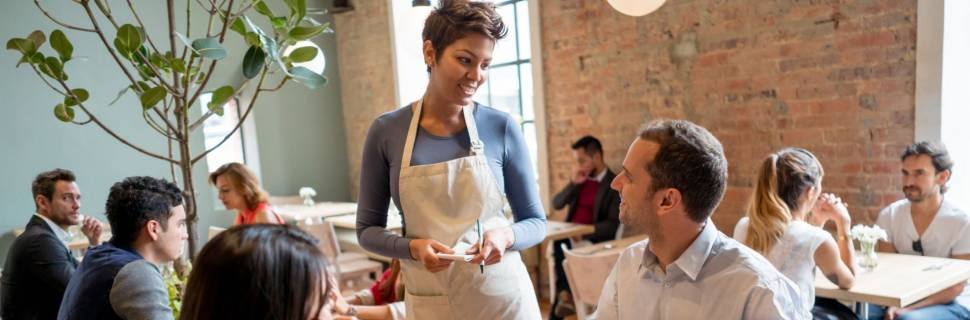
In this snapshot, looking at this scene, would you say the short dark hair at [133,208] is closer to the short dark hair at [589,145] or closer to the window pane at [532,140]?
the short dark hair at [589,145]

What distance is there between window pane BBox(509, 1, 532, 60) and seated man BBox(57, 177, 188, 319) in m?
4.24

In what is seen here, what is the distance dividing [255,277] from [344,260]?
15.8ft

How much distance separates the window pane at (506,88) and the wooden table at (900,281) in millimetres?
3526

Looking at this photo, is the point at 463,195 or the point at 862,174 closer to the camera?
the point at 463,195

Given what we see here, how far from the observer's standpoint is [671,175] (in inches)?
58.6

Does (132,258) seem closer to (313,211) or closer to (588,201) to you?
(588,201)

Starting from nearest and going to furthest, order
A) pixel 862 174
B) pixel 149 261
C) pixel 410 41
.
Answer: pixel 149 261 → pixel 862 174 → pixel 410 41

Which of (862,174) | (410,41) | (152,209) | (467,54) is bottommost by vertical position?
(862,174)

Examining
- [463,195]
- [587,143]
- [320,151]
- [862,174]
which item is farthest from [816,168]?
[320,151]

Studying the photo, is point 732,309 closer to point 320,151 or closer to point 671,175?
point 671,175

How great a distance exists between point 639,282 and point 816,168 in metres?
1.50

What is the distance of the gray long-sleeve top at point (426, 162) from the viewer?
172 centimetres

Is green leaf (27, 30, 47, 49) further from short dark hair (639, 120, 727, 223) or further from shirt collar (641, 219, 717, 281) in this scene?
shirt collar (641, 219, 717, 281)

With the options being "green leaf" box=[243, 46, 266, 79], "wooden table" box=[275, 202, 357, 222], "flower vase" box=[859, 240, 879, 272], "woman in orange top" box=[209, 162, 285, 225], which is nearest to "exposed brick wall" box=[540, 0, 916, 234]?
"flower vase" box=[859, 240, 879, 272]
